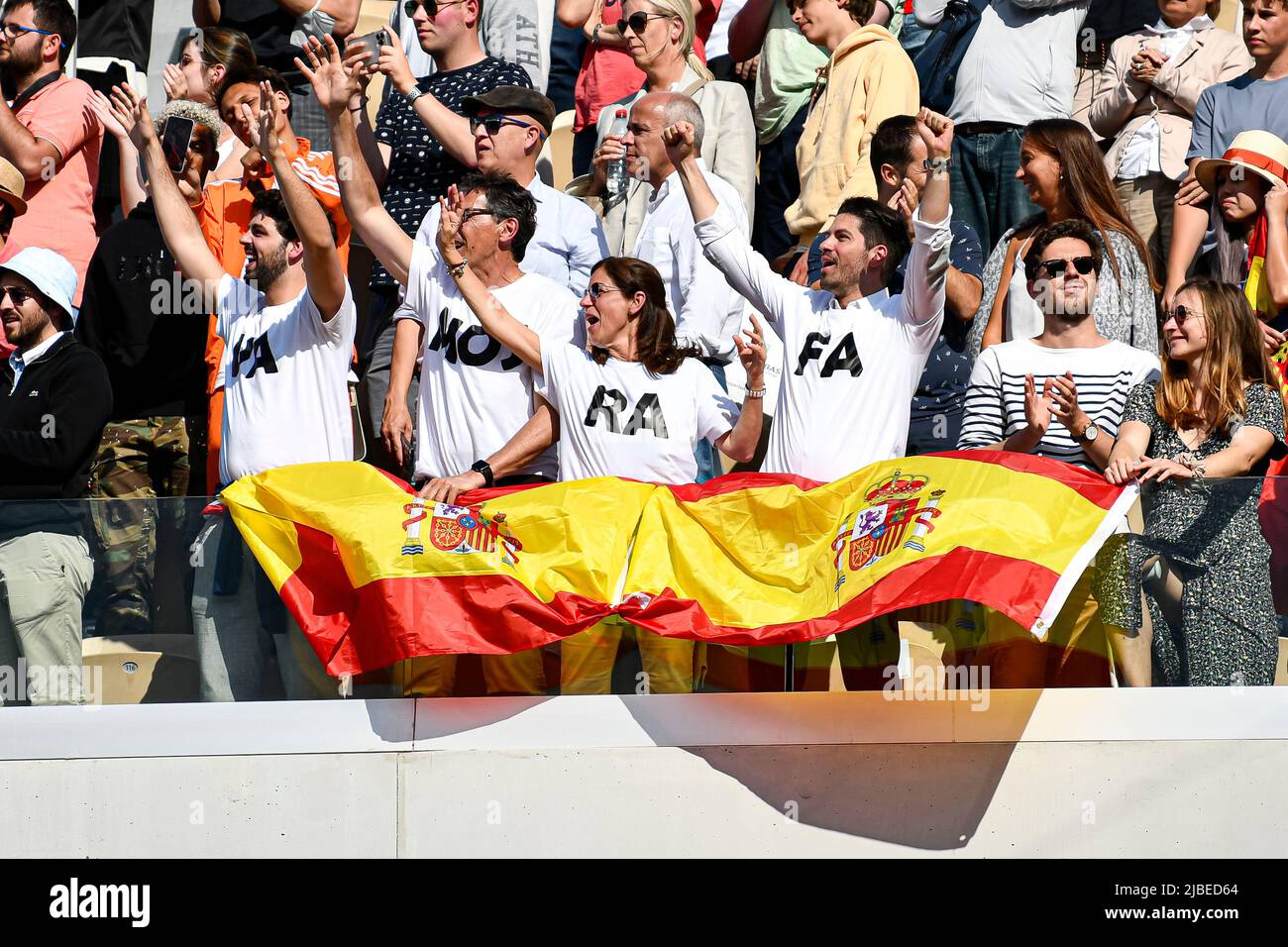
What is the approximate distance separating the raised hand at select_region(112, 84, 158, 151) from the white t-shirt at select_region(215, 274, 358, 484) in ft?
4.14

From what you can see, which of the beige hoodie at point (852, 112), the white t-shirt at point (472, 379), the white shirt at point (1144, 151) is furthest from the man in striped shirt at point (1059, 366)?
the white shirt at point (1144, 151)

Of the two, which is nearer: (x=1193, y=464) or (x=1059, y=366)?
(x=1193, y=464)

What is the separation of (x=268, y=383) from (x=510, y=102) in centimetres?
203

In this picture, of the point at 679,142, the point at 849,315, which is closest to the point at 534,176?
the point at 679,142

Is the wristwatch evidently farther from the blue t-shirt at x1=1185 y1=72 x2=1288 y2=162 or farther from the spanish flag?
the blue t-shirt at x1=1185 y1=72 x2=1288 y2=162

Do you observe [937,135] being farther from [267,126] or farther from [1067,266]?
[267,126]

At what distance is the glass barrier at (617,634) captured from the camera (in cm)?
670

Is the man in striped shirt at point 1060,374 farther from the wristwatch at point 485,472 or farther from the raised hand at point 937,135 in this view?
the wristwatch at point 485,472

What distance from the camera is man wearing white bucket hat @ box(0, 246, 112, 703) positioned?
270 inches

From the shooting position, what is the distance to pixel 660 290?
7500 mm

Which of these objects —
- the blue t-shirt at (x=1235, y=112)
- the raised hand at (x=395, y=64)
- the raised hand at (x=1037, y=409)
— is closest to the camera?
the raised hand at (x=1037, y=409)

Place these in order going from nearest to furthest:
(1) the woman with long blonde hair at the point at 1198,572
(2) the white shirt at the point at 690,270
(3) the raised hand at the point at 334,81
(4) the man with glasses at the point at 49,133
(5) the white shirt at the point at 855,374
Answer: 1. (1) the woman with long blonde hair at the point at 1198,572
2. (5) the white shirt at the point at 855,374
3. (3) the raised hand at the point at 334,81
4. (2) the white shirt at the point at 690,270
5. (4) the man with glasses at the point at 49,133

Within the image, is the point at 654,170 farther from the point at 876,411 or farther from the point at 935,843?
the point at 935,843

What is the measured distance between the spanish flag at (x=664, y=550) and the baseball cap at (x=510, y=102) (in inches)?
94.7
